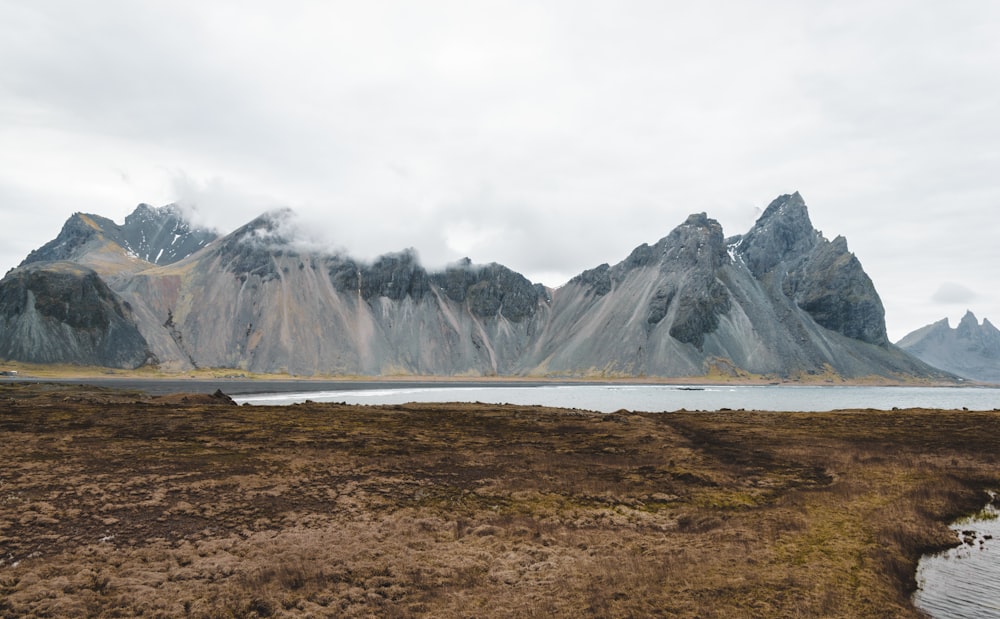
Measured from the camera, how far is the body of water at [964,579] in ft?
50.1

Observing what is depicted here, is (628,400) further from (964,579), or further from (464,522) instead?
(964,579)

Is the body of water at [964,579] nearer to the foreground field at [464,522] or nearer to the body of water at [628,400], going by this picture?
the foreground field at [464,522]

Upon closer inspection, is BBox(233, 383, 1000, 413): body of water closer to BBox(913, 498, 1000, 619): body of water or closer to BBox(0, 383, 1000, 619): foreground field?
BBox(0, 383, 1000, 619): foreground field

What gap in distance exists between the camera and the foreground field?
15.0m

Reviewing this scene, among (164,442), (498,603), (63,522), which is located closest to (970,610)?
(498,603)

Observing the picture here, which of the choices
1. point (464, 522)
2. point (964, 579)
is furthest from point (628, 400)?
point (964, 579)

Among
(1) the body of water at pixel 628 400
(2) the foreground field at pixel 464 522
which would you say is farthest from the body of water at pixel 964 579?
(1) the body of water at pixel 628 400

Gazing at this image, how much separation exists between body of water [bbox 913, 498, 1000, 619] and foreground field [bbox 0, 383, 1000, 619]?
2.54ft

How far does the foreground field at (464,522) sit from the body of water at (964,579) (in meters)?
0.77

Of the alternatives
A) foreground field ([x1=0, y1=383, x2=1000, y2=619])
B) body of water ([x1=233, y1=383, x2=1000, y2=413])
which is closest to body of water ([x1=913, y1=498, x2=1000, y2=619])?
foreground field ([x1=0, y1=383, x2=1000, y2=619])

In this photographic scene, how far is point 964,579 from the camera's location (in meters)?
17.5

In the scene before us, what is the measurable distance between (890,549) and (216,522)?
25.8m

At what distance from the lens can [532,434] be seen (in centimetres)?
5138

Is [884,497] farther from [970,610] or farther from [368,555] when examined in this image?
[368,555]
